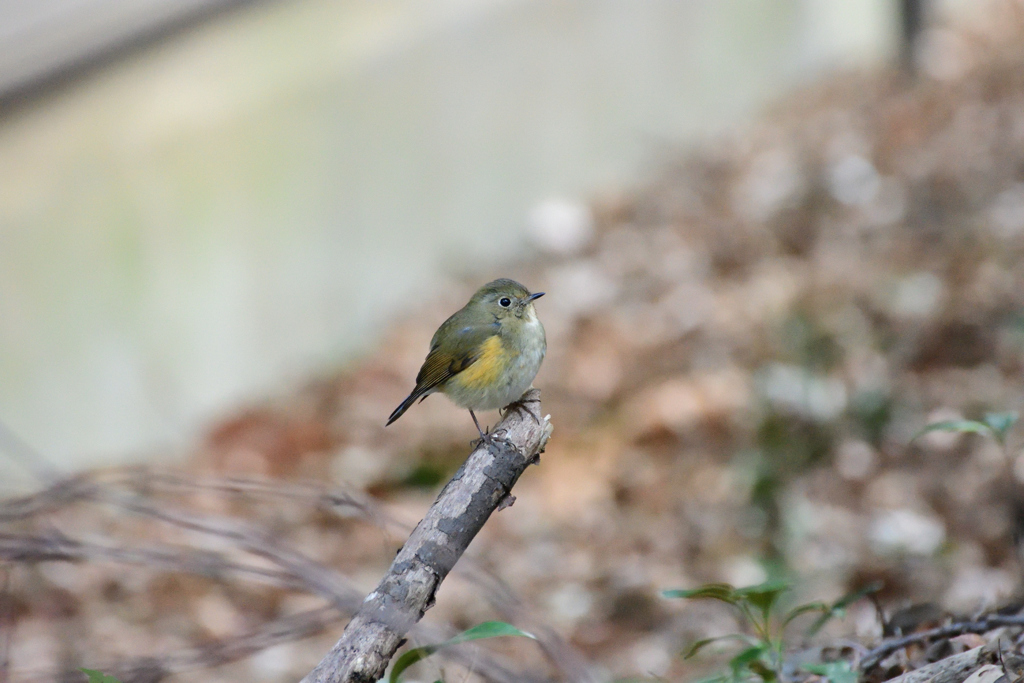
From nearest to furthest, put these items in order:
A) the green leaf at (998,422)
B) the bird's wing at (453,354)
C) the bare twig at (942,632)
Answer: the bare twig at (942,632), the green leaf at (998,422), the bird's wing at (453,354)

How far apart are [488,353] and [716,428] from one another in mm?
2748

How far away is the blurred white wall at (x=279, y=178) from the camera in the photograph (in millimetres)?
5352

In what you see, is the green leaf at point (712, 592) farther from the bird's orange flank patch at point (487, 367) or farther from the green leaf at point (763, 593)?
the bird's orange flank patch at point (487, 367)

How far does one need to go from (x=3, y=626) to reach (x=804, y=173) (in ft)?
20.9

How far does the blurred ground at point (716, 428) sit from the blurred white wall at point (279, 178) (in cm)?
44

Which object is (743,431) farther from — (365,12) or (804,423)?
(365,12)

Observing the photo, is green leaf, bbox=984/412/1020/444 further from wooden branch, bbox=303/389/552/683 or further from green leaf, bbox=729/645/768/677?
wooden branch, bbox=303/389/552/683

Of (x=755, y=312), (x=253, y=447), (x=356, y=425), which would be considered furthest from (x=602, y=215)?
(x=253, y=447)

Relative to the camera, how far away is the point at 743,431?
5.27 meters

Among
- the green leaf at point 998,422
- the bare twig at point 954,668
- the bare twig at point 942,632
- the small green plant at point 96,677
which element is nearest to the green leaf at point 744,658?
the bare twig at point 954,668

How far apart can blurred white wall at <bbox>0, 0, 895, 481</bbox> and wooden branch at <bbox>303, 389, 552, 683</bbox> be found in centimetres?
389

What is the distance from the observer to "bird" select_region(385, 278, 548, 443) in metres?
2.86

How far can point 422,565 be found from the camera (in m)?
1.90

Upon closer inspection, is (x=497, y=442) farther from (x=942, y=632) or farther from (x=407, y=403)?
(x=942, y=632)
